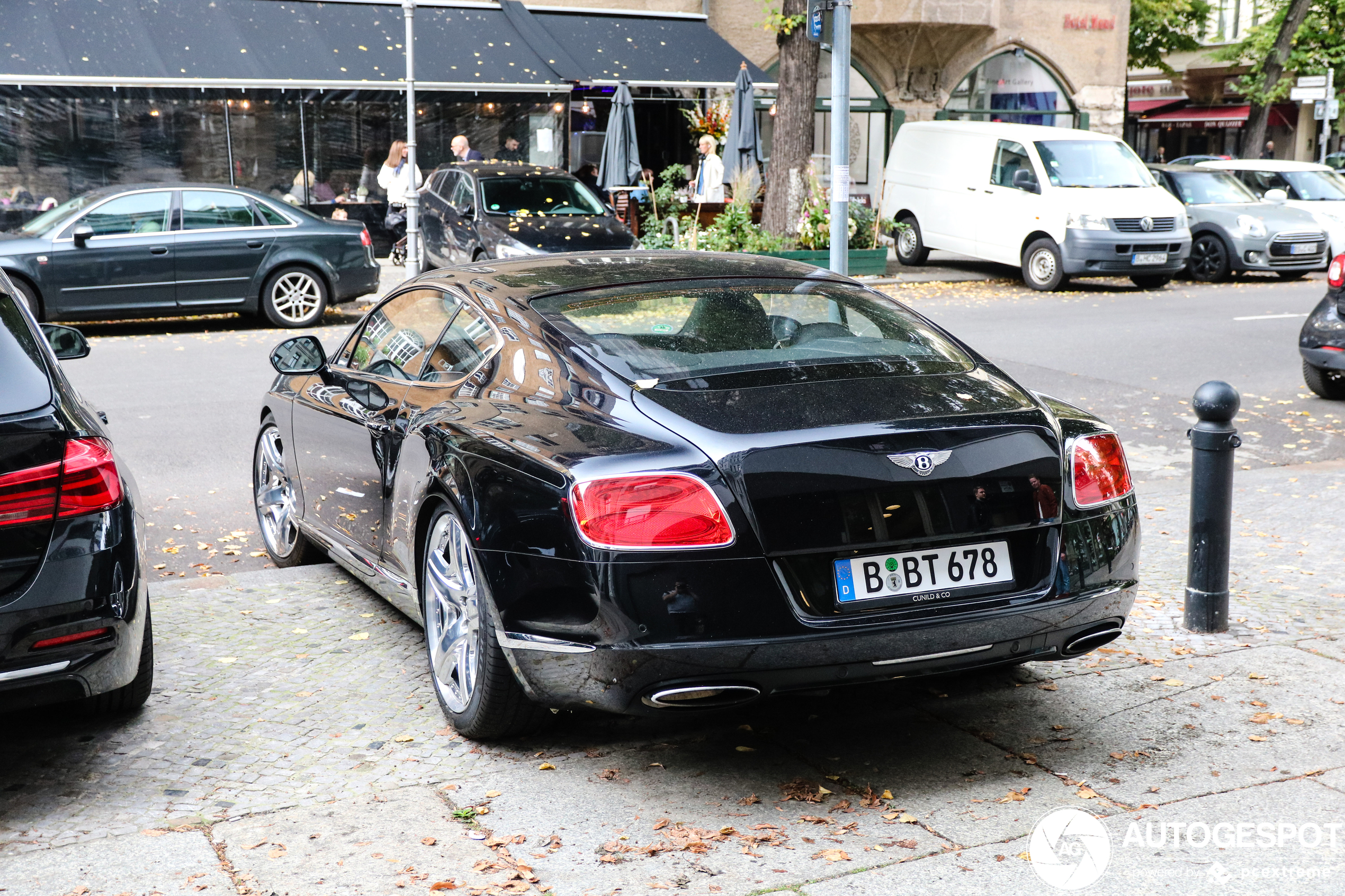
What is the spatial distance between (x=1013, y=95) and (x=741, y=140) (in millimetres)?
12068

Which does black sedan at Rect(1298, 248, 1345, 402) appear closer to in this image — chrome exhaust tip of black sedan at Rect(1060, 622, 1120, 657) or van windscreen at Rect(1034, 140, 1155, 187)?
chrome exhaust tip of black sedan at Rect(1060, 622, 1120, 657)

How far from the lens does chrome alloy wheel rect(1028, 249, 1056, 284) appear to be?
19.0 meters

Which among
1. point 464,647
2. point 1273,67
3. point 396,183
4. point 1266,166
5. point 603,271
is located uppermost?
point 1273,67

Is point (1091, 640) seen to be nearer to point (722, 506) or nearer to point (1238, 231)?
point (722, 506)

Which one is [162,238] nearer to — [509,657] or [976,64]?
[509,657]

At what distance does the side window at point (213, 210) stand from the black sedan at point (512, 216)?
7.72 feet

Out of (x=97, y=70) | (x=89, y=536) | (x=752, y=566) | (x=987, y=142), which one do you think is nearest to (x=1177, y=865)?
(x=752, y=566)

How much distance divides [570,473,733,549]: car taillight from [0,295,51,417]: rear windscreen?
1.47m

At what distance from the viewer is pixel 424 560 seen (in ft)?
14.5

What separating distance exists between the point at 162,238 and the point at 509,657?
38.6ft

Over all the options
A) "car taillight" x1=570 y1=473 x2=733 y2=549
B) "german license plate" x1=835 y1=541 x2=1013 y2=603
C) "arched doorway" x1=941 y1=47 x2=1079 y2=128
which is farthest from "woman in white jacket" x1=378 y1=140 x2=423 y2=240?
"german license plate" x1=835 y1=541 x2=1013 y2=603

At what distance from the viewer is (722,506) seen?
3.53 m

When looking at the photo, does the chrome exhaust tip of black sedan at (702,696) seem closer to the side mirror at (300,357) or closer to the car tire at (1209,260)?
the side mirror at (300,357)

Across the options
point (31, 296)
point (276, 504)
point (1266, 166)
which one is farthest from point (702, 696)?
point (1266, 166)
